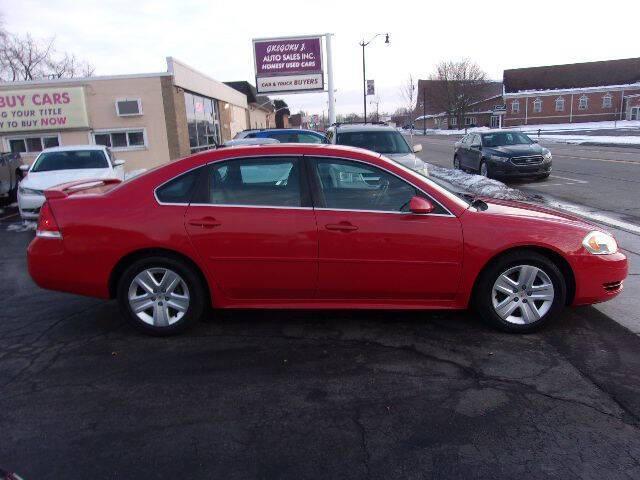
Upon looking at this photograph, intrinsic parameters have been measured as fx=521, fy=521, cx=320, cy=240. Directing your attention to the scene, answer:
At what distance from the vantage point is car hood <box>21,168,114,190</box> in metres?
10.3

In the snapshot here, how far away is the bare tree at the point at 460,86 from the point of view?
3031 inches

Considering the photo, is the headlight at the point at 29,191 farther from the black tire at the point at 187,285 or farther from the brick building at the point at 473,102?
the brick building at the point at 473,102

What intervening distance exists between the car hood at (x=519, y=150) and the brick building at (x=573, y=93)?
2482 inches

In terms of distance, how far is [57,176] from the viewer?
10.9 meters

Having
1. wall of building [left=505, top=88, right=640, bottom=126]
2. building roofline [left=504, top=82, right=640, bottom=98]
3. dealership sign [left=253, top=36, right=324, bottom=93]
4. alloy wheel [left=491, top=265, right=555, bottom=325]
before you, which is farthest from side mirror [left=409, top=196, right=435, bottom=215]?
building roofline [left=504, top=82, right=640, bottom=98]

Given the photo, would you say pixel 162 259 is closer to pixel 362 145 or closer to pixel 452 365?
pixel 452 365

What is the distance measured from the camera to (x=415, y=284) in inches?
170

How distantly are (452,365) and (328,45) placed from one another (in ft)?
84.3

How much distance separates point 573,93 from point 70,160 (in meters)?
73.6

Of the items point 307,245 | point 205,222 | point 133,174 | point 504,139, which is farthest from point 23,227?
point 504,139

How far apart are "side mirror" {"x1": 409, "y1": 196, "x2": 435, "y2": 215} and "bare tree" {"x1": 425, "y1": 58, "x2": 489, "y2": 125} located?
7830cm

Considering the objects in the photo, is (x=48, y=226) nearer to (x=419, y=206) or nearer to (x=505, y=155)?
(x=419, y=206)

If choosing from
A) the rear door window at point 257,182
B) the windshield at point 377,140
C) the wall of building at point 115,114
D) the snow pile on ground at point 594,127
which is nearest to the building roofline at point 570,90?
the snow pile on ground at point 594,127

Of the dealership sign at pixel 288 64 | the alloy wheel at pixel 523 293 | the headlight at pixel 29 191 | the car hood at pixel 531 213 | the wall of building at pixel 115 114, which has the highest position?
the dealership sign at pixel 288 64
